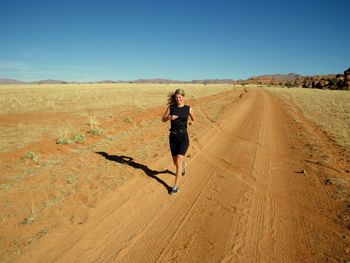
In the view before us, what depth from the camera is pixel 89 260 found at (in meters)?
3.88

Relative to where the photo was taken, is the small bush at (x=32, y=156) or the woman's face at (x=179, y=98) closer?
the woman's face at (x=179, y=98)

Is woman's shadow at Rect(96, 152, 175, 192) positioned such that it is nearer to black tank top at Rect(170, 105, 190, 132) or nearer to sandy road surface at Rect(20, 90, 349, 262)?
sandy road surface at Rect(20, 90, 349, 262)

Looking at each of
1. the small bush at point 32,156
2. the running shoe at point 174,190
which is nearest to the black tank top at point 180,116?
the running shoe at point 174,190

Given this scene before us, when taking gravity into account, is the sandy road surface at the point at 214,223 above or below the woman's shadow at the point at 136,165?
above

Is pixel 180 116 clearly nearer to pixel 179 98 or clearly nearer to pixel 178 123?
pixel 178 123

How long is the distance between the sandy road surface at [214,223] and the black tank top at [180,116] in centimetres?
143

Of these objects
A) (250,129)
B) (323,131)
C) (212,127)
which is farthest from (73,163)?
(323,131)

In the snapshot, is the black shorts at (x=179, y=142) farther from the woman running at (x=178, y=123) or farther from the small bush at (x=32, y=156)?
the small bush at (x=32, y=156)

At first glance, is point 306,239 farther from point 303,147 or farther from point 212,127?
point 212,127

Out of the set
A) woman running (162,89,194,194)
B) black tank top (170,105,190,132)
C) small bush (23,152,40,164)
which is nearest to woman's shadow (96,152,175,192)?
woman running (162,89,194,194)

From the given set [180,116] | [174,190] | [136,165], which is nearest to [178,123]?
[180,116]

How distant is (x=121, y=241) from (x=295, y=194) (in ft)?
12.6

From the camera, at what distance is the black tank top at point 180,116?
18.8ft

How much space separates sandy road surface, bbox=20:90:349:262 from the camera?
400 centimetres
